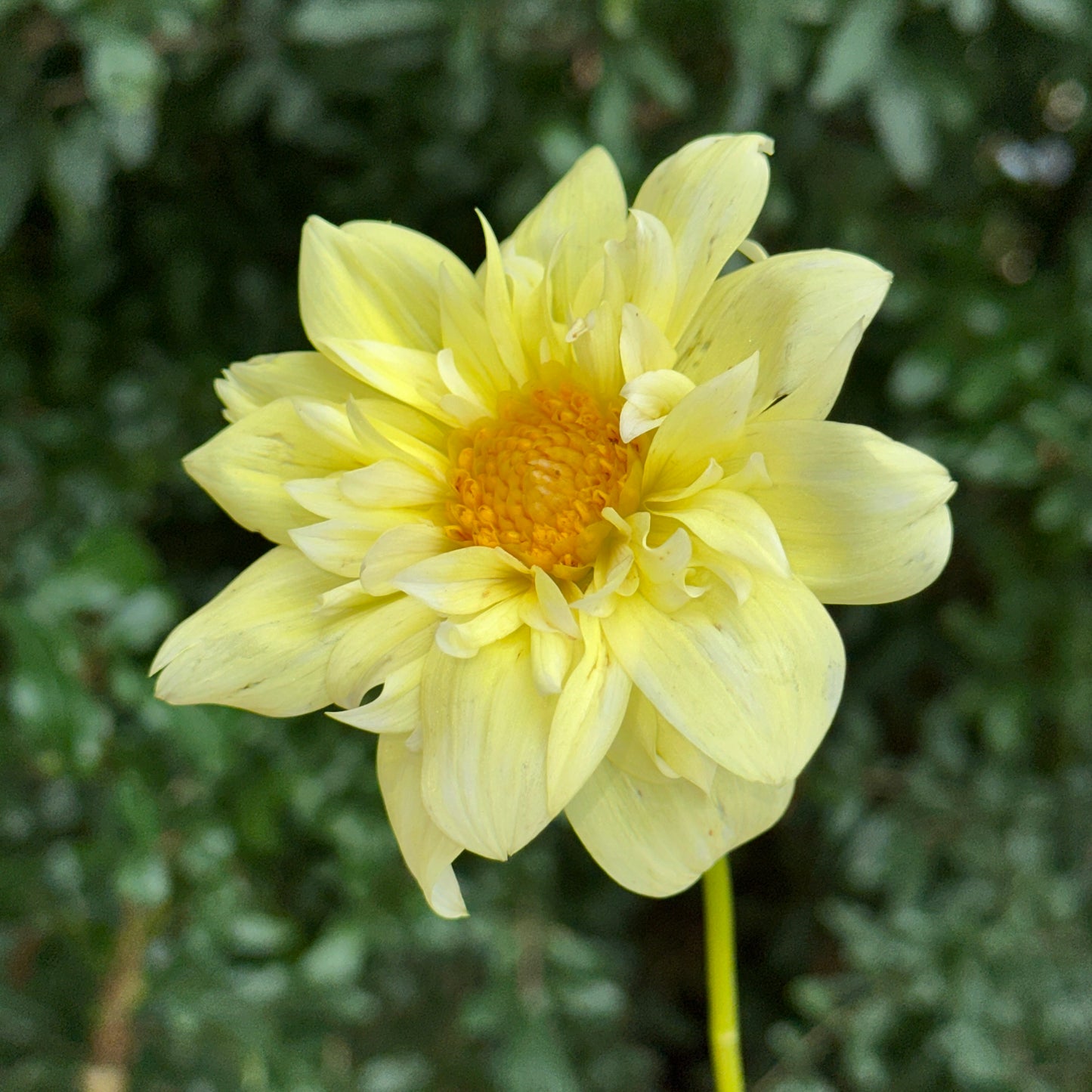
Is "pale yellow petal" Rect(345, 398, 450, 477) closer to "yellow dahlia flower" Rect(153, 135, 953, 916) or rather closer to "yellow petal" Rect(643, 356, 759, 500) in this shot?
"yellow dahlia flower" Rect(153, 135, 953, 916)

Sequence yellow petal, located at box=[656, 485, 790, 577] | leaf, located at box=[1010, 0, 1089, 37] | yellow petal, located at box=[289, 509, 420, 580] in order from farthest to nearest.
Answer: leaf, located at box=[1010, 0, 1089, 37], yellow petal, located at box=[289, 509, 420, 580], yellow petal, located at box=[656, 485, 790, 577]

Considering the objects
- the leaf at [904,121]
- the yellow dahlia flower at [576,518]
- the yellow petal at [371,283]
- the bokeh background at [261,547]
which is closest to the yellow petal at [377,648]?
the yellow dahlia flower at [576,518]

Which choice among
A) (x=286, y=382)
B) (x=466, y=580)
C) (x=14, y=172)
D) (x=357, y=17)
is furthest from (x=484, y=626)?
(x=14, y=172)

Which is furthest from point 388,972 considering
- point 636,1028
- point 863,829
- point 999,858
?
point 999,858

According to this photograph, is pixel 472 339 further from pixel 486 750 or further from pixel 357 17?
pixel 357 17

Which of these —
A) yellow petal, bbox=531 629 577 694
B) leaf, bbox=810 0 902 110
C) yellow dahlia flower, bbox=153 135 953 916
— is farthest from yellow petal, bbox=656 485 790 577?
leaf, bbox=810 0 902 110

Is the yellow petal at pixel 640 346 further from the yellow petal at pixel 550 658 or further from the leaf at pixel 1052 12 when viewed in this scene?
the leaf at pixel 1052 12
